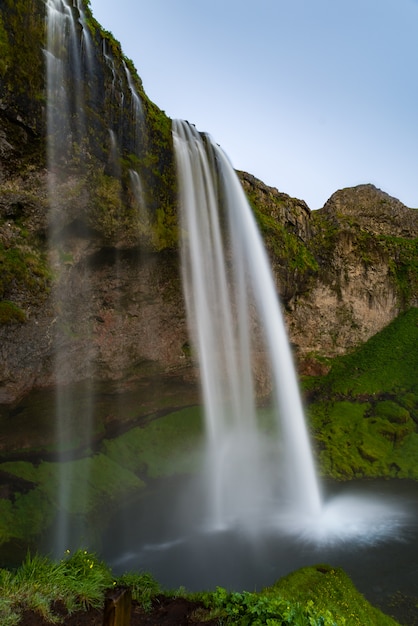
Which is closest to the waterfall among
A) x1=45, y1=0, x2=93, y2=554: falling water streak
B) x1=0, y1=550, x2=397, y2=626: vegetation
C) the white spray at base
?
the white spray at base

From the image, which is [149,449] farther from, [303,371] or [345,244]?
[345,244]

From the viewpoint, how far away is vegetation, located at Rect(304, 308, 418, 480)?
59.2 feet

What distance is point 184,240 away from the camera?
1619 centimetres

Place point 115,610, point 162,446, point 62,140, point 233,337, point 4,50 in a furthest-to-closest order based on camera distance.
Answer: point 233,337 < point 162,446 < point 62,140 < point 4,50 < point 115,610

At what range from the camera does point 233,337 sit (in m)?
18.9

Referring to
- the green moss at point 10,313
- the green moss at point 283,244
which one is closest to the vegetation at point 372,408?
the green moss at point 283,244

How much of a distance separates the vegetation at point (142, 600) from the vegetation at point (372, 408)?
10.8 metres

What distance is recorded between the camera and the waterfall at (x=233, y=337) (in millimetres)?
16219

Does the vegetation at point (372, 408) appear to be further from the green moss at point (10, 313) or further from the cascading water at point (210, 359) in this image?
the green moss at point (10, 313)

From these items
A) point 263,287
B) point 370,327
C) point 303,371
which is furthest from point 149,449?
point 370,327

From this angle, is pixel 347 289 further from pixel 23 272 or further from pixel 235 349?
pixel 23 272

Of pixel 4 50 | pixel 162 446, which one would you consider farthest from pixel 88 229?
pixel 162 446

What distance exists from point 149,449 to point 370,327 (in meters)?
18.4

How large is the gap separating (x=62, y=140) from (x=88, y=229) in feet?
9.78
